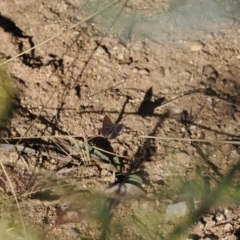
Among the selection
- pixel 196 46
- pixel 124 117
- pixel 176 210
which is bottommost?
pixel 176 210

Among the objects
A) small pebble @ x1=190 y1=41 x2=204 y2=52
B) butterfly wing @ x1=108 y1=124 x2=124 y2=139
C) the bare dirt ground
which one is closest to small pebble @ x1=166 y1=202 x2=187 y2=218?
the bare dirt ground

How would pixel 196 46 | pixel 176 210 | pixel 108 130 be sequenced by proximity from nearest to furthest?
pixel 176 210, pixel 108 130, pixel 196 46

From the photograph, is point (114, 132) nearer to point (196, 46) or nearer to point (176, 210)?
point (176, 210)

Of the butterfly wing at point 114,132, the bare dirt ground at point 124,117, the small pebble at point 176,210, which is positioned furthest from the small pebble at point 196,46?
the small pebble at point 176,210

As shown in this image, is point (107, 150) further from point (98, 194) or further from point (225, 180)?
point (225, 180)

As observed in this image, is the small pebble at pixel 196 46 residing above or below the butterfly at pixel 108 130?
above

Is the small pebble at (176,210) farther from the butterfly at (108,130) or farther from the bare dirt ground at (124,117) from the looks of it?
the butterfly at (108,130)

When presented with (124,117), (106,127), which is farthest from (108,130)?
(124,117)

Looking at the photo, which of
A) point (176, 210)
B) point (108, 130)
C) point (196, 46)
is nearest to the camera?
point (176, 210)

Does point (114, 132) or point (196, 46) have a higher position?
point (196, 46)
